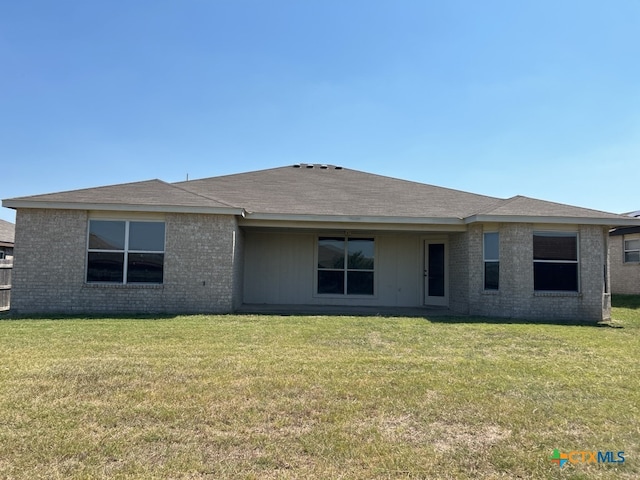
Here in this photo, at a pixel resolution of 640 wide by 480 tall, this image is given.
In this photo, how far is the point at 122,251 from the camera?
1145 centimetres

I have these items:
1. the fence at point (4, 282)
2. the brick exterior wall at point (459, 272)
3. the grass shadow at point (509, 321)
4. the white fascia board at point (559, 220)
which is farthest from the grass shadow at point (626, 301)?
the fence at point (4, 282)

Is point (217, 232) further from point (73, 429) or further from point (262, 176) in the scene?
point (73, 429)

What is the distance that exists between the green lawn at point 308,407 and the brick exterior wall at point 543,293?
3.77 m

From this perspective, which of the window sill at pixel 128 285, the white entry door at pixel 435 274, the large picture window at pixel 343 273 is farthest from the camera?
the large picture window at pixel 343 273

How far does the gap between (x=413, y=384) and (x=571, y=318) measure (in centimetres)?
875

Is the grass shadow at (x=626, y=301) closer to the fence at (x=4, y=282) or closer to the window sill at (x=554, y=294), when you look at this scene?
the window sill at (x=554, y=294)

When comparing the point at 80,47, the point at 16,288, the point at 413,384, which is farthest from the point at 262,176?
the point at 413,384

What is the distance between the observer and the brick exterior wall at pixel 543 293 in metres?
11.7

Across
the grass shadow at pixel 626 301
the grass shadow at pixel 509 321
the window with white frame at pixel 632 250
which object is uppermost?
the window with white frame at pixel 632 250

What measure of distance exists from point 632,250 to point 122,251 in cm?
2184

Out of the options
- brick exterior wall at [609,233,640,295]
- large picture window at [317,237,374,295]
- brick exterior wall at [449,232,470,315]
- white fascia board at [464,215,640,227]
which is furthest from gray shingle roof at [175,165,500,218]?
brick exterior wall at [609,233,640,295]

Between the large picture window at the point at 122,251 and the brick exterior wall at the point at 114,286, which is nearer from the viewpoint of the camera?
the brick exterior wall at the point at 114,286

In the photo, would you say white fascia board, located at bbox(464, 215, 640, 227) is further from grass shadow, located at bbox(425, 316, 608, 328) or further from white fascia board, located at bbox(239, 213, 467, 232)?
grass shadow, located at bbox(425, 316, 608, 328)

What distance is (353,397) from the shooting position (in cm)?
464
